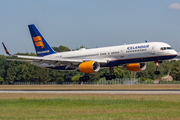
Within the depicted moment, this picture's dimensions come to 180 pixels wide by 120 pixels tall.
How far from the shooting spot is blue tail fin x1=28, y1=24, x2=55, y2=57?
63.7 metres

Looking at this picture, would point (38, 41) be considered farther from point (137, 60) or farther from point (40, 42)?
point (137, 60)

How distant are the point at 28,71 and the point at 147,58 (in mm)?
92484

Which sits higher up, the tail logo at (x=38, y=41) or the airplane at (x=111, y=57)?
the tail logo at (x=38, y=41)

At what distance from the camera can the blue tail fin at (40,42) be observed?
63656 millimetres

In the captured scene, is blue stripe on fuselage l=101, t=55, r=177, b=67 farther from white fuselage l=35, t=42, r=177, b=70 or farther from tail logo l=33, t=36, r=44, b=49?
tail logo l=33, t=36, r=44, b=49

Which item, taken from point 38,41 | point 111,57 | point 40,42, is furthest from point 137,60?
point 38,41

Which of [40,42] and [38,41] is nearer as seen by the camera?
[40,42]

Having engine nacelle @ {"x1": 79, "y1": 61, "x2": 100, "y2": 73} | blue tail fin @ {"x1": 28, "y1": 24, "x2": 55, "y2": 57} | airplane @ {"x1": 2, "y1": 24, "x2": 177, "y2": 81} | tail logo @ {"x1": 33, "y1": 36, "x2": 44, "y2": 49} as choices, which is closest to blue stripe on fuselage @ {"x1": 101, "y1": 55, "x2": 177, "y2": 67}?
airplane @ {"x1": 2, "y1": 24, "x2": 177, "y2": 81}

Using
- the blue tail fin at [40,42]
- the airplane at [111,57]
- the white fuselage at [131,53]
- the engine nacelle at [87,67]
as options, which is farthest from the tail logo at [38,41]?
the engine nacelle at [87,67]

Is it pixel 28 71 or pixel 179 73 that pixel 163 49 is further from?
pixel 28 71

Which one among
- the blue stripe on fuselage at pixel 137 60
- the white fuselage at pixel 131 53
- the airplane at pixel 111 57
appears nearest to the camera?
the blue stripe on fuselage at pixel 137 60

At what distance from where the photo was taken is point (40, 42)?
210 ft

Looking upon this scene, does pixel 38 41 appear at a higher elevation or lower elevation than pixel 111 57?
higher

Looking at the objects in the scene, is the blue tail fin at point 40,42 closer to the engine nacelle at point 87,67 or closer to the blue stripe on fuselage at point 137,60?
the engine nacelle at point 87,67
